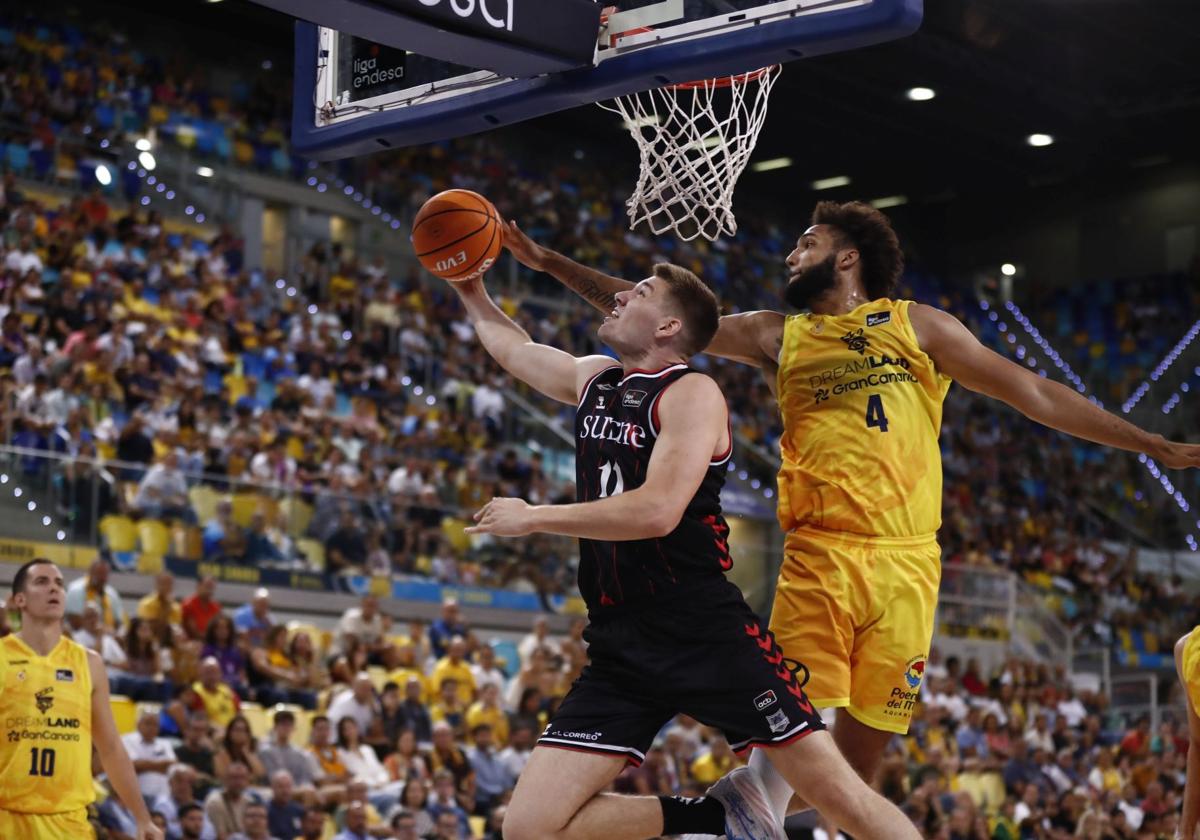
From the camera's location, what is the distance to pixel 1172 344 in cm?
2544

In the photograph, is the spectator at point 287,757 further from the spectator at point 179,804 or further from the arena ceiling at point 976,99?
the arena ceiling at point 976,99

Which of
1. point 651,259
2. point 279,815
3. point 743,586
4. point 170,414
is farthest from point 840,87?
point 279,815

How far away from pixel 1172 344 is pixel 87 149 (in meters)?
17.1

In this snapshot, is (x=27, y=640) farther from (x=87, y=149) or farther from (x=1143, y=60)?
(x=1143, y=60)

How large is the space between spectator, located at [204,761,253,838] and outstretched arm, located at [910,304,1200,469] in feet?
20.1

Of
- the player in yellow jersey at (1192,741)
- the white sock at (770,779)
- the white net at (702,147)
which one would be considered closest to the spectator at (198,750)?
the white net at (702,147)

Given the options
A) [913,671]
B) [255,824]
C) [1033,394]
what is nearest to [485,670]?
[255,824]

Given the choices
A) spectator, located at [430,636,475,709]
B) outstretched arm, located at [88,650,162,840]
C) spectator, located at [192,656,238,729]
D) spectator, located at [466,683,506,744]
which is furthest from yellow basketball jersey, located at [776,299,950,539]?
spectator, located at [430,636,475,709]

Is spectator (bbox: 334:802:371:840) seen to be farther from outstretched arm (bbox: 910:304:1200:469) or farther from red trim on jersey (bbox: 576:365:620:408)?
outstretched arm (bbox: 910:304:1200:469)

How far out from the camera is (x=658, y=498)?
13.7 ft

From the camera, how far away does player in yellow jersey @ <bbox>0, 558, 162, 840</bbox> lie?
6.67m

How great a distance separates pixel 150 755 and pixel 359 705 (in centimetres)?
183

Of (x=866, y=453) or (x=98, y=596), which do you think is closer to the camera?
(x=866, y=453)

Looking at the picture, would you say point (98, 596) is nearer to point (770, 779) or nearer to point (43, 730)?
point (43, 730)
